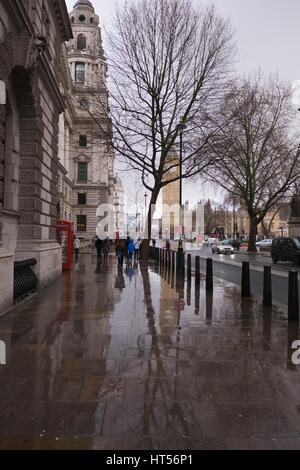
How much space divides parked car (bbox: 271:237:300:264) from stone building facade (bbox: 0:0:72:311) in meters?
15.3

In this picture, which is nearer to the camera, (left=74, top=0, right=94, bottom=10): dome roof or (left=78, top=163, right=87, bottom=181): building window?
(left=78, top=163, right=87, bottom=181): building window

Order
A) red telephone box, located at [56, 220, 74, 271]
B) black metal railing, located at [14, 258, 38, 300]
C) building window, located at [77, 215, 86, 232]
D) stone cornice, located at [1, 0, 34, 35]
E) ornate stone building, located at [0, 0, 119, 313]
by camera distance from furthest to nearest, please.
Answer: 1. building window, located at [77, 215, 86, 232]
2. red telephone box, located at [56, 220, 74, 271]
3. black metal railing, located at [14, 258, 38, 300]
4. ornate stone building, located at [0, 0, 119, 313]
5. stone cornice, located at [1, 0, 34, 35]

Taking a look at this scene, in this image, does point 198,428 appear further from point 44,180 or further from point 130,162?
point 130,162

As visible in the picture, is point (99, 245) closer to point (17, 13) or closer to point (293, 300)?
point (17, 13)

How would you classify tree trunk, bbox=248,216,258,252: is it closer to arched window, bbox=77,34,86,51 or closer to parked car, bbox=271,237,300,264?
parked car, bbox=271,237,300,264

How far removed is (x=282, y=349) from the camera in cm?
523

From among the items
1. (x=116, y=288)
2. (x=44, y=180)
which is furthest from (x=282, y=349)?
(x=44, y=180)

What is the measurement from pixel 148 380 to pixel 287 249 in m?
21.4

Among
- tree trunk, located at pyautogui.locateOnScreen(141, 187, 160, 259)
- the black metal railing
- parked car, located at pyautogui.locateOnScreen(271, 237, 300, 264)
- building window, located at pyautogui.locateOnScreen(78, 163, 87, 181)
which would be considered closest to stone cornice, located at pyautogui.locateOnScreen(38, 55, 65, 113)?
the black metal railing

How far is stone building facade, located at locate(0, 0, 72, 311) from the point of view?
7715 millimetres

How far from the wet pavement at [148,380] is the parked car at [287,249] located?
16.0 m

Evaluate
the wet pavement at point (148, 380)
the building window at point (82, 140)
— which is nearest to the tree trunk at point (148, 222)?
the wet pavement at point (148, 380)
